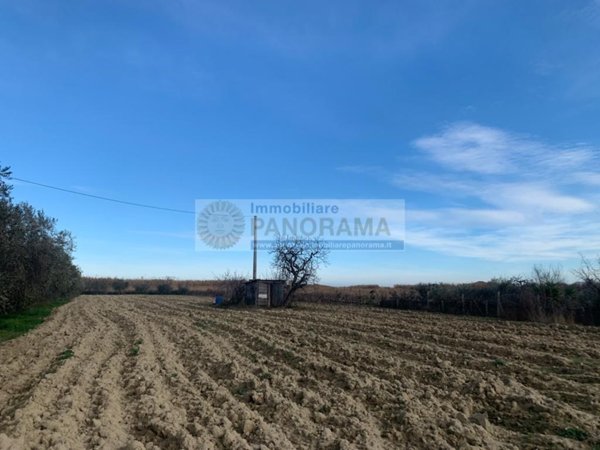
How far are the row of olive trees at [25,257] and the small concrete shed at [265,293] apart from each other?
11.0 meters

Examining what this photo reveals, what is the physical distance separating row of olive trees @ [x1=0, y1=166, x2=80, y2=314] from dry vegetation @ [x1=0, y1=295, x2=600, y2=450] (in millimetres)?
3946

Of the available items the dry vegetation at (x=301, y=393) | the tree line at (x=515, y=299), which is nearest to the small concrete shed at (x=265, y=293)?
the tree line at (x=515, y=299)

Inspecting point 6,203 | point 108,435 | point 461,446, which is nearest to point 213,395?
point 108,435

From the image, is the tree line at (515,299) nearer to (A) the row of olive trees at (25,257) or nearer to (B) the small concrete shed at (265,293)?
(B) the small concrete shed at (265,293)

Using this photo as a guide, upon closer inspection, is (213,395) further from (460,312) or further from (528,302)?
(460,312)

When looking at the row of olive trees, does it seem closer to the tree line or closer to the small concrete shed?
the small concrete shed

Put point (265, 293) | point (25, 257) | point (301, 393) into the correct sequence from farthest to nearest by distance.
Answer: point (265, 293) → point (25, 257) → point (301, 393)

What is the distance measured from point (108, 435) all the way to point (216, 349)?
614 centimetres

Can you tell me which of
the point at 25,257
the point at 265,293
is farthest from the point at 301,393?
the point at 265,293

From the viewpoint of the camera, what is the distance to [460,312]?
24.1 metres

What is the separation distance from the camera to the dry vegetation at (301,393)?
5.25m

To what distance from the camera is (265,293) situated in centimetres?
2834

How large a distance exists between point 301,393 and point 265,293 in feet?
70.9

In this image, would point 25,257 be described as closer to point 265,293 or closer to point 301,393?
point 265,293
